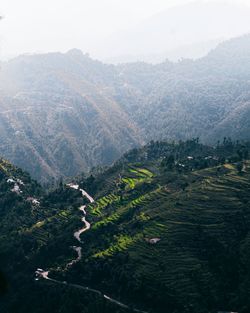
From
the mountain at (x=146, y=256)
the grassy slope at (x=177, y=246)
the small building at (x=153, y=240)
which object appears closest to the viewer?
the mountain at (x=146, y=256)

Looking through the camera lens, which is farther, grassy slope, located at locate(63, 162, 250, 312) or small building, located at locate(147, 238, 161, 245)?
small building, located at locate(147, 238, 161, 245)

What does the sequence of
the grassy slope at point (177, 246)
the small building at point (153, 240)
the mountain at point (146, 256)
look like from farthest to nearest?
the small building at point (153, 240) < the grassy slope at point (177, 246) < the mountain at point (146, 256)

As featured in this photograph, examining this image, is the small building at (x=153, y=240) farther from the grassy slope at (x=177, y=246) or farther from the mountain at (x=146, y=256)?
the grassy slope at (x=177, y=246)

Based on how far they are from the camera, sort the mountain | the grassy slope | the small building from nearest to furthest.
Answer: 1. the mountain
2. the grassy slope
3. the small building

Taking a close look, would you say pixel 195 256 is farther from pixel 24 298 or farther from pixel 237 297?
pixel 24 298

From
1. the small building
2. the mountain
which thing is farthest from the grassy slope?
the small building

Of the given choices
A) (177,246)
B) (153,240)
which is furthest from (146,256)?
(177,246)

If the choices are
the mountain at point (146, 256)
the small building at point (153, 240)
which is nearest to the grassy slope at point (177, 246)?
the mountain at point (146, 256)

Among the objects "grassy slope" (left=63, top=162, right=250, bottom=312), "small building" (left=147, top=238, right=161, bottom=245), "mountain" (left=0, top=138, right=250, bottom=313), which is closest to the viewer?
A: "mountain" (left=0, top=138, right=250, bottom=313)

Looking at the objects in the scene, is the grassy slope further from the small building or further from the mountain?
the small building
